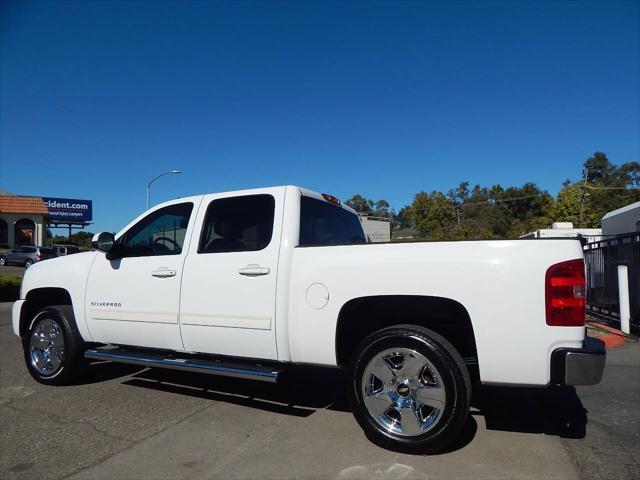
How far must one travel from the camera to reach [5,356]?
6.69 metres

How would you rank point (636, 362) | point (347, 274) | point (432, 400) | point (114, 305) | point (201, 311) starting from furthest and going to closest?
point (636, 362) < point (114, 305) < point (201, 311) < point (347, 274) < point (432, 400)

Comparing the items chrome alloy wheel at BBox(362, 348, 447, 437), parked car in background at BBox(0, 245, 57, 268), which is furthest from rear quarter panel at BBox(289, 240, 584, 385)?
parked car in background at BBox(0, 245, 57, 268)

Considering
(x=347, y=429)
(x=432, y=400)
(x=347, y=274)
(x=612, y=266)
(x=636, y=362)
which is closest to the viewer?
(x=432, y=400)

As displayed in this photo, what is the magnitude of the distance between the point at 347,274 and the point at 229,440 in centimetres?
160

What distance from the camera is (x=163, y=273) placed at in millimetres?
4445

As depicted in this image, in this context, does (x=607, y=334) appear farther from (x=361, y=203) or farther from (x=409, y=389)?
(x=361, y=203)

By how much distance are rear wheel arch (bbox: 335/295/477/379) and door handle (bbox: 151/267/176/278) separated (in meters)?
1.73

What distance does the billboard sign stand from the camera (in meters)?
52.5

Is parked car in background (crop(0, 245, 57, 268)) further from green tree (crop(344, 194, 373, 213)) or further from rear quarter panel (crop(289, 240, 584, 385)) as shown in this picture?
green tree (crop(344, 194, 373, 213))

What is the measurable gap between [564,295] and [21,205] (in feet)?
168

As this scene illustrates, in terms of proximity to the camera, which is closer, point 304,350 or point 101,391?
point 304,350

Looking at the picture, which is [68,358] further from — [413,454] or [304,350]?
[413,454]

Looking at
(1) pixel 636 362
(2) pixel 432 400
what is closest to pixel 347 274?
(2) pixel 432 400

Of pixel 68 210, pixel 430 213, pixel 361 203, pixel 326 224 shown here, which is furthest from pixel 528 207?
pixel 326 224
